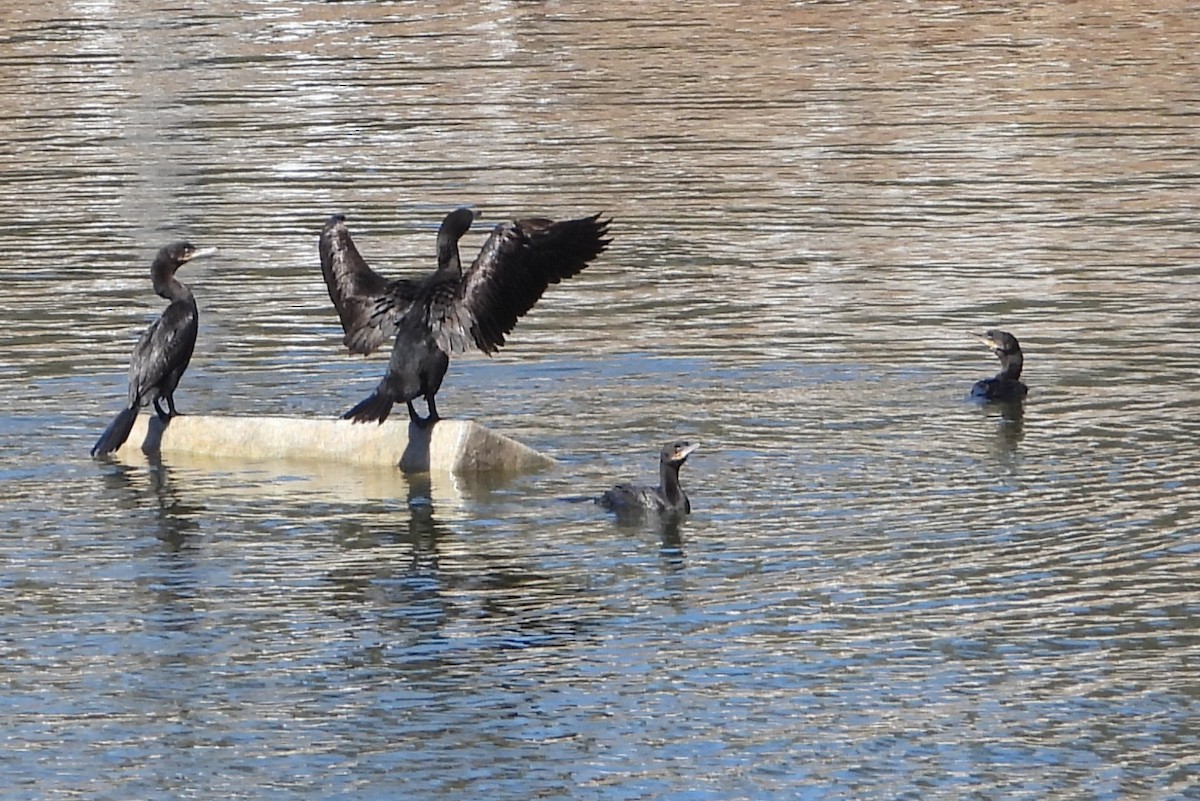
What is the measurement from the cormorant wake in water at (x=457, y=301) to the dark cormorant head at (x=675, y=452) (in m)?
1.36

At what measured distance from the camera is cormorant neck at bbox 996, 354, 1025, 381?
14008 millimetres

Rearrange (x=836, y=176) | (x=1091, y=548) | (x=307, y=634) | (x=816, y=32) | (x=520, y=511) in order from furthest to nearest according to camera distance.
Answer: (x=816, y=32)
(x=836, y=176)
(x=520, y=511)
(x=1091, y=548)
(x=307, y=634)

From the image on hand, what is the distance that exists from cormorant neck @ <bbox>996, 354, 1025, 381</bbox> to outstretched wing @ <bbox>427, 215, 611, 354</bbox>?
2.62 metres

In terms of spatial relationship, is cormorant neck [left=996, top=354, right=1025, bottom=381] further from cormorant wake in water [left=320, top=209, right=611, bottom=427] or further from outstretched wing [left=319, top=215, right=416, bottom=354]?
outstretched wing [left=319, top=215, right=416, bottom=354]

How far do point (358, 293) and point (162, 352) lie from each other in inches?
42.5

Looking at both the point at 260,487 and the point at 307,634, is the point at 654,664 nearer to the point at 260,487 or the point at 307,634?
the point at 307,634

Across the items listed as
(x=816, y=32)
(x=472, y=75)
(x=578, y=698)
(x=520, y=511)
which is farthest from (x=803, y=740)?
(x=816, y=32)

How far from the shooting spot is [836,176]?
72.2 feet

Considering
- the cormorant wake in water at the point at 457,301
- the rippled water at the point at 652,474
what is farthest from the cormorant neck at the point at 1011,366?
the cormorant wake in water at the point at 457,301

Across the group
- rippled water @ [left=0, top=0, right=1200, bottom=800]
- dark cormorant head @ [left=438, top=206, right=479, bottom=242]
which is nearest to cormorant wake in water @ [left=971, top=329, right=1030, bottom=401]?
rippled water @ [left=0, top=0, right=1200, bottom=800]

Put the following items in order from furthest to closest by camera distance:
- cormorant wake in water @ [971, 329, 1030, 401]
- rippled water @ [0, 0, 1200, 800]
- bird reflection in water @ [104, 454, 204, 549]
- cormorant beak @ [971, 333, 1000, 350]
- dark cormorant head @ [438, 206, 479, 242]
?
cormorant beak @ [971, 333, 1000, 350] → cormorant wake in water @ [971, 329, 1030, 401] → dark cormorant head @ [438, 206, 479, 242] → bird reflection in water @ [104, 454, 204, 549] → rippled water @ [0, 0, 1200, 800]

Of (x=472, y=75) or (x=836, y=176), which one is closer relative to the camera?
(x=836, y=176)

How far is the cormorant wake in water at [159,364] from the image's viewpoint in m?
13.3

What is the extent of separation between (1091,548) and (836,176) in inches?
447
